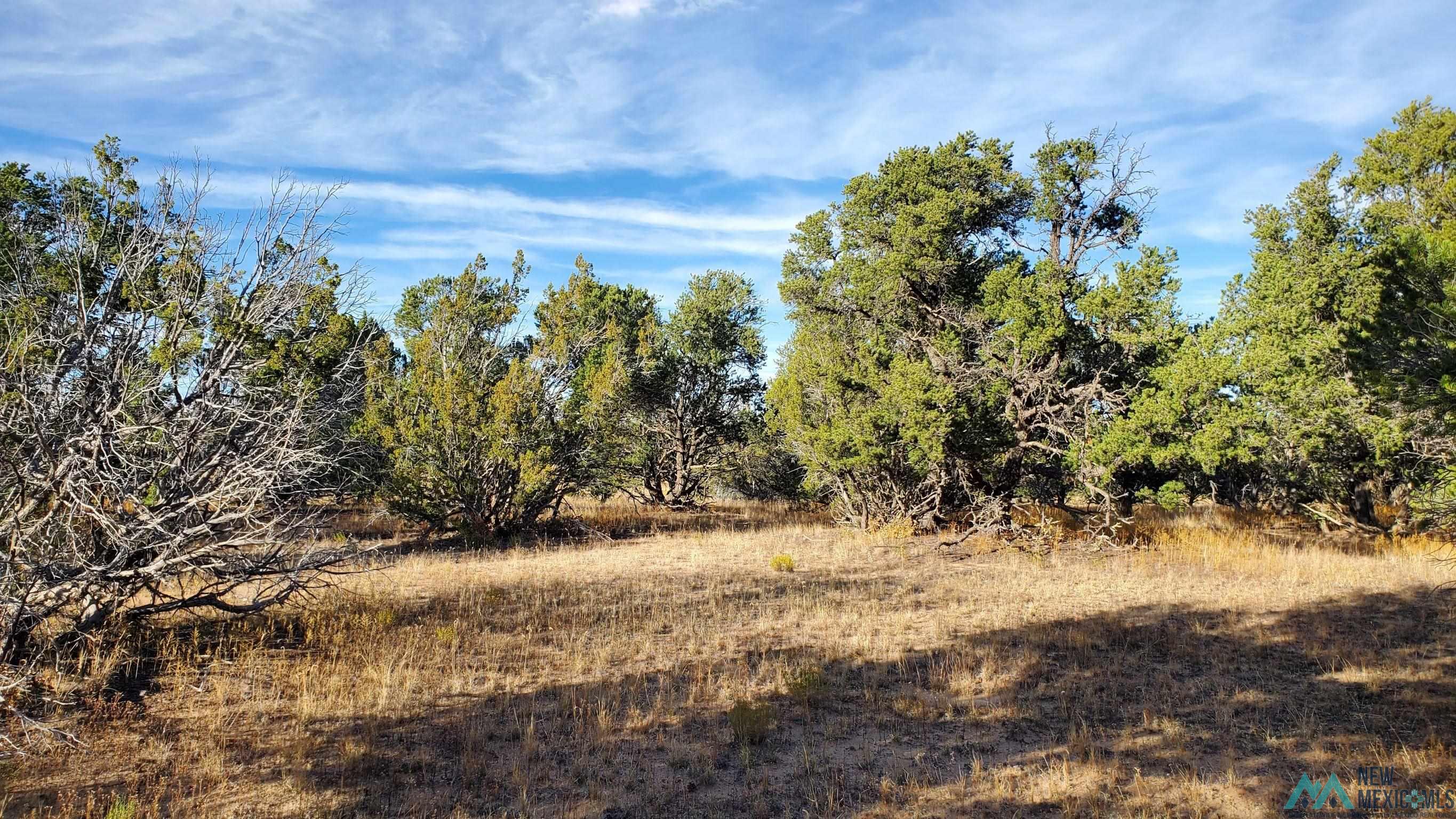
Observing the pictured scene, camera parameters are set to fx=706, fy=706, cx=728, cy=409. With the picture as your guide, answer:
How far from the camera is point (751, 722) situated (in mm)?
6051

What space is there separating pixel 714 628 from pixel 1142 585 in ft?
24.1

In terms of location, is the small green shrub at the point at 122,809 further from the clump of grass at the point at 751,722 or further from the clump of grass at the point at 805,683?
the clump of grass at the point at 805,683

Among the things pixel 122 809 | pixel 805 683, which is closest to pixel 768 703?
pixel 805 683

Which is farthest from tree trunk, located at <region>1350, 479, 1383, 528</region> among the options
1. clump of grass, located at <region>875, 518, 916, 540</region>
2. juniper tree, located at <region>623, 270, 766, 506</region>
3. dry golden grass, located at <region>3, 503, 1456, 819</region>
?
juniper tree, located at <region>623, 270, 766, 506</region>

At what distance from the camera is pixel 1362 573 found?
39.4 feet

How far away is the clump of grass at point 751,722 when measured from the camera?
594cm

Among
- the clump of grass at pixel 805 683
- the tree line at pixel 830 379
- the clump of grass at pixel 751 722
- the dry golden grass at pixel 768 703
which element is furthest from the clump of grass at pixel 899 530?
the clump of grass at pixel 751 722

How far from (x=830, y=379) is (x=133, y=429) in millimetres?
12565

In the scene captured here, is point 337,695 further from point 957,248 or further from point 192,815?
point 957,248

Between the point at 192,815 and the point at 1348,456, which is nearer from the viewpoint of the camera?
the point at 192,815

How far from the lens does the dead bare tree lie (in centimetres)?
580

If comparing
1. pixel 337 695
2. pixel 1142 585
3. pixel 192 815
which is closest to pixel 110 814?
pixel 192 815

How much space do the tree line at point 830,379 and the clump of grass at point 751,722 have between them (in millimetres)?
4300

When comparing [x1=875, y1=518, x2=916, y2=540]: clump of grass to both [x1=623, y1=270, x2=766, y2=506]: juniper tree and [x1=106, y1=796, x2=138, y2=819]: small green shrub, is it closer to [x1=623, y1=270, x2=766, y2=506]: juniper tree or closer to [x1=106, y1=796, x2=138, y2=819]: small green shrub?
[x1=623, y1=270, x2=766, y2=506]: juniper tree
